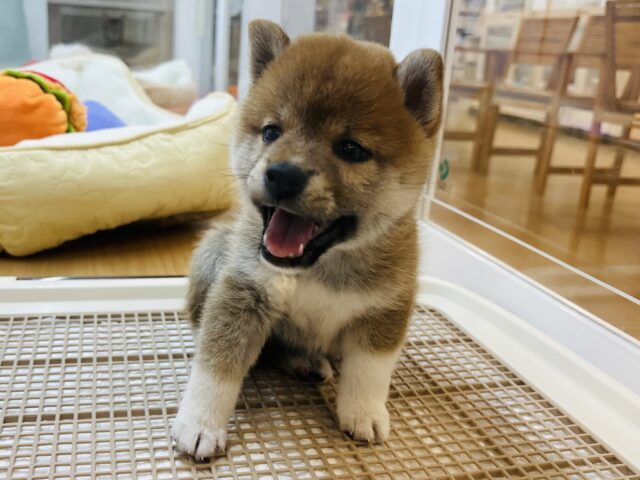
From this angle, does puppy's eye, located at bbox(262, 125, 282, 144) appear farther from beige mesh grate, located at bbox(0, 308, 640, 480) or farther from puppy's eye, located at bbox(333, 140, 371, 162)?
beige mesh grate, located at bbox(0, 308, 640, 480)

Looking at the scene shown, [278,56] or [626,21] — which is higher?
[626,21]

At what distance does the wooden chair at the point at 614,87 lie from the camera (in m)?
1.55

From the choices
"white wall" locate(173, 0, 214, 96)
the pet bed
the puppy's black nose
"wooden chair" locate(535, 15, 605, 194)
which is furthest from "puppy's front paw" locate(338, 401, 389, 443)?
"white wall" locate(173, 0, 214, 96)

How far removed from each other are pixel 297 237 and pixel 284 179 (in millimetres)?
113

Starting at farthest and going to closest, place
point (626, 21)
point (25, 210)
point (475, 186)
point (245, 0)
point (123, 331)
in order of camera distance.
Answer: point (245, 0) → point (475, 186) → point (25, 210) → point (626, 21) → point (123, 331)

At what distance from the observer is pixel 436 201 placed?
1.98m

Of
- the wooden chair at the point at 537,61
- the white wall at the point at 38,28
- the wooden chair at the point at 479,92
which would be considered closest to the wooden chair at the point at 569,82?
the wooden chair at the point at 537,61

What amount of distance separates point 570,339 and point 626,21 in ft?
2.57

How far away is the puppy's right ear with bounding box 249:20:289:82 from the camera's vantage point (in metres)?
0.99

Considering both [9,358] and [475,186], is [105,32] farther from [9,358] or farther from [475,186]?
[9,358]

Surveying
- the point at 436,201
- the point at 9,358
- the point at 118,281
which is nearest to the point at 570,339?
the point at 436,201

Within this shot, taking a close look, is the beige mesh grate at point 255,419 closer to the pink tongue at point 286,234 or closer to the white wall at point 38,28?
the pink tongue at point 286,234

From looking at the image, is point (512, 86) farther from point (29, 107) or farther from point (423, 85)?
point (29, 107)

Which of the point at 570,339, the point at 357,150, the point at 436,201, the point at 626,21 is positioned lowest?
the point at 570,339
